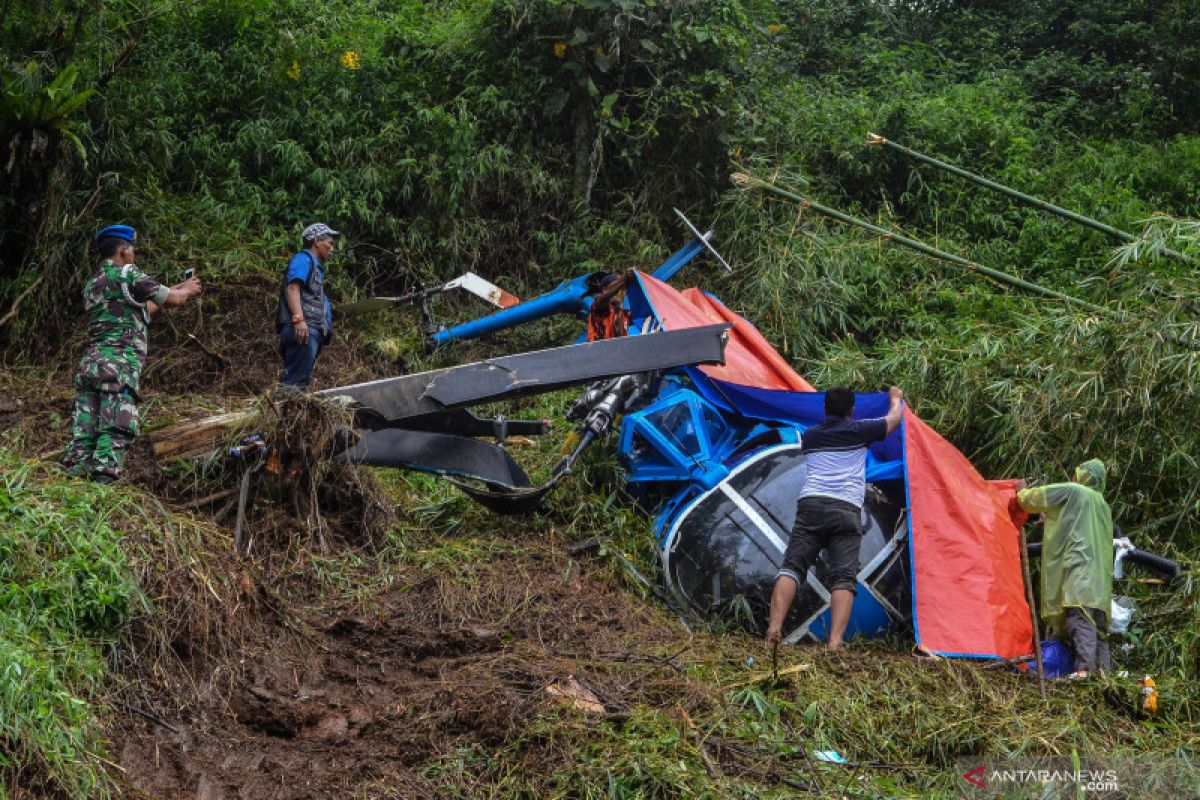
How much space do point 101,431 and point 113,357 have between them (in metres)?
0.40

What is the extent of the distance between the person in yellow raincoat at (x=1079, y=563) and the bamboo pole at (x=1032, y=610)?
0.11 m

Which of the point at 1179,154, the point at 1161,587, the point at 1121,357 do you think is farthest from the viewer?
the point at 1179,154

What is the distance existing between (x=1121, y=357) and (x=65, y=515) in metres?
5.65

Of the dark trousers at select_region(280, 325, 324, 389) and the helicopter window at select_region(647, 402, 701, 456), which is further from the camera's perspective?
the dark trousers at select_region(280, 325, 324, 389)

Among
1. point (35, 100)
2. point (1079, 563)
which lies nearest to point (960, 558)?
point (1079, 563)

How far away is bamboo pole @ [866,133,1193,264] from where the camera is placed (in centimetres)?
898

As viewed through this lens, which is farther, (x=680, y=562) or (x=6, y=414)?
(x=6, y=414)

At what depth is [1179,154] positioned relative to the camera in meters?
11.8

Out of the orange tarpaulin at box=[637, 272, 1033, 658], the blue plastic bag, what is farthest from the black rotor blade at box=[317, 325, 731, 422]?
the blue plastic bag

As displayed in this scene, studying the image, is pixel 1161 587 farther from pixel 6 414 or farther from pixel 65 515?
pixel 6 414

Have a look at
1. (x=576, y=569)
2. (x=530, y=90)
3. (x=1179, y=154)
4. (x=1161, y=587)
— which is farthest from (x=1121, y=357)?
(x=530, y=90)

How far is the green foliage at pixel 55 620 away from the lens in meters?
4.14

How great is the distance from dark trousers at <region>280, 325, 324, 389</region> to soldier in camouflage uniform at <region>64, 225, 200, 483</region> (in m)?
1.41

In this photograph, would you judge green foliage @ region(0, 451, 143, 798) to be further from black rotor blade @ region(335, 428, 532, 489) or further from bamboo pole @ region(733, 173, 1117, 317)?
bamboo pole @ region(733, 173, 1117, 317)
